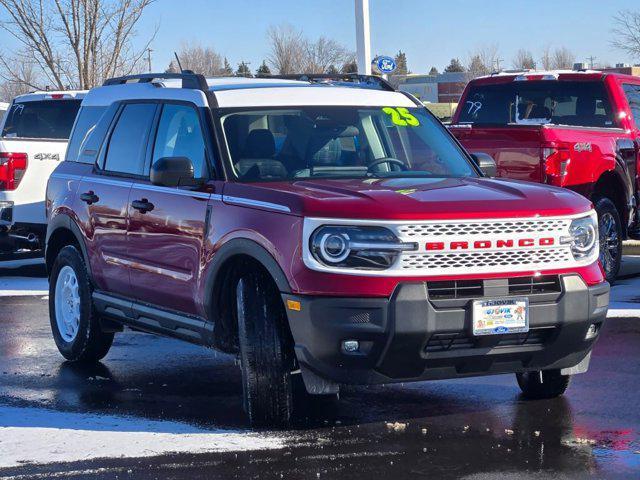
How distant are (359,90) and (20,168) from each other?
697 centimetres

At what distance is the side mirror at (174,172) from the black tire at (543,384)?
225cm

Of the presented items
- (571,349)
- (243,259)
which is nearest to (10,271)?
(243,259)

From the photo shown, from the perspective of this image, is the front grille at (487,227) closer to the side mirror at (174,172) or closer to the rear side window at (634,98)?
the side mirror at (174,172)

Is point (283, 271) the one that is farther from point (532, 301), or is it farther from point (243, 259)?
point (532, 301)

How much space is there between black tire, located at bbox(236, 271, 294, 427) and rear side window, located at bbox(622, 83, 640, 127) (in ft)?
Answer: 24.7

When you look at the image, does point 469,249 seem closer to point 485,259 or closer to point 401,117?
point 485,259

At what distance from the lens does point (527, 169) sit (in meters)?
11.4

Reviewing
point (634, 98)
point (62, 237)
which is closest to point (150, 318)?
point (62, 237)

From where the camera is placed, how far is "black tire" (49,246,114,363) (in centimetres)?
862

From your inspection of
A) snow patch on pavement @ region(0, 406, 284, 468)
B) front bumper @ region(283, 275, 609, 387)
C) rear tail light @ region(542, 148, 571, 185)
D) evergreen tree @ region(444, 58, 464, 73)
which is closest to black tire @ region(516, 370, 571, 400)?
front bumper @ region(283, 275, 609, 387)

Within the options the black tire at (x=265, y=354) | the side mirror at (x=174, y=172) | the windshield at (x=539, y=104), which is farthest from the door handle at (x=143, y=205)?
the windshield at (x=539, y=104)

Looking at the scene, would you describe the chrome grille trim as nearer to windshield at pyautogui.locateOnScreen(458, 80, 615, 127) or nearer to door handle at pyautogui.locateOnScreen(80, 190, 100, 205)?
door handle at pyautogui.locateOnScreen(80, 190, 100, 205)

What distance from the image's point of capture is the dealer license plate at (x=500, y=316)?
6234 millimetres

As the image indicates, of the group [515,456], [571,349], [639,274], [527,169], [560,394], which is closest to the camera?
[515,456]
